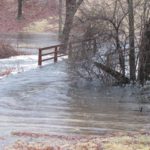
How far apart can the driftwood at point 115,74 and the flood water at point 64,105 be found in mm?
484

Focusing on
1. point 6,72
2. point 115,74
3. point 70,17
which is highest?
point 70,17

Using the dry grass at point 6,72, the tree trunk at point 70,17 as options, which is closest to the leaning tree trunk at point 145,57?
the tree trunk at point 70,17

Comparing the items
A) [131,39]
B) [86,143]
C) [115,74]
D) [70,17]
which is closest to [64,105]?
[115,74]

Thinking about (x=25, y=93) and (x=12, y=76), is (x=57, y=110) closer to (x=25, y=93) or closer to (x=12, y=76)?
(x=25, y=93)

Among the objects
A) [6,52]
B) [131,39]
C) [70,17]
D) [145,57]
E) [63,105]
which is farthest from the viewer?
[6,52]

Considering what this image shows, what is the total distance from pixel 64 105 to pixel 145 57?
5.67m

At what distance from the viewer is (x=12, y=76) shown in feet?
80.3

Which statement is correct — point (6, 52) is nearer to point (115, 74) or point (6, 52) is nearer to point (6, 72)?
point (6, 72)

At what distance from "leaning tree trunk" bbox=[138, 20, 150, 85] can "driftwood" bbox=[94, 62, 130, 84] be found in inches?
26.2

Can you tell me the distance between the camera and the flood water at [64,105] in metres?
13.0

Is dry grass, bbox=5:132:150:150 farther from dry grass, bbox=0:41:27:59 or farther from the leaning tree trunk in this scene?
dry grass, bbox=0:41:27:59

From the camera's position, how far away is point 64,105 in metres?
18.1

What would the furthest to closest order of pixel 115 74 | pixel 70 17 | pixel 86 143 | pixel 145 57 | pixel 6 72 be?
pixel 70 17
pixel 6 72
pixel 115 74
pixel 145 57
pixel 86 143

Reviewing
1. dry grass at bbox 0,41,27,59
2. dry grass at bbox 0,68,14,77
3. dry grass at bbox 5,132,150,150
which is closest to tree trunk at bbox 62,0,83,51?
dry grass at bbox 0,68,14,77
